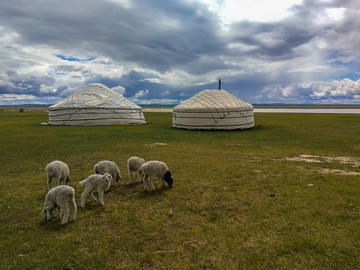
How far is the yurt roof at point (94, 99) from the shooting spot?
29.6m

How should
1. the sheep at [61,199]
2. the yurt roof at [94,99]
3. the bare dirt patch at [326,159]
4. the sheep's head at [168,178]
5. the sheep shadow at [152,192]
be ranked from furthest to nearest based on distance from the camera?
the yurt roof at [94,99] → the bare dirt patch at [326,159] → the sheep's head at [168,178] → the sheep shadow at [152,192] → the sheep at [61,199]

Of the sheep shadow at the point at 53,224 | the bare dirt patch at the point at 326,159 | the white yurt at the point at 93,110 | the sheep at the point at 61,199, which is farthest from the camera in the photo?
the white yurt at the point at 93,110

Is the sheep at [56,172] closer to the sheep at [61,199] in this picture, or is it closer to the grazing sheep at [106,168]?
the grazing sheep at [106,168]

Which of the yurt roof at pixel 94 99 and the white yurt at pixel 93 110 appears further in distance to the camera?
the yurt roof at pixel 94 99

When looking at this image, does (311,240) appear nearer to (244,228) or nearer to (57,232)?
(244,228)

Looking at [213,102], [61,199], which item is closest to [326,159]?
[61,199]

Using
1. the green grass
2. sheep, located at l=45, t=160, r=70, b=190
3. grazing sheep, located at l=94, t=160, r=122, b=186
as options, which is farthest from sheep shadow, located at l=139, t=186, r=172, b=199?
sheep, located at l=45, t=160, r=70, b=190

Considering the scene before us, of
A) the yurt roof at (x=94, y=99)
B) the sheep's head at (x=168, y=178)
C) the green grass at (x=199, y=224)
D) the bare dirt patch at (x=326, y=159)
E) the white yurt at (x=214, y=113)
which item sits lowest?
the green grass at (x=199, y=224)

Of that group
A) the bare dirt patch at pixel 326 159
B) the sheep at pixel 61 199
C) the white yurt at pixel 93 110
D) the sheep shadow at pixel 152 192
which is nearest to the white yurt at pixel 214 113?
the white yurt at pixel 93 110

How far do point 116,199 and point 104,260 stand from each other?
2.67 metres

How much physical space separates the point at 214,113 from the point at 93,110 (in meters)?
15.7

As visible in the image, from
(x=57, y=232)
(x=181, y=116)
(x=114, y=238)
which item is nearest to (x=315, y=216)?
(x=114, y=238)

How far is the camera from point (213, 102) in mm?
24391

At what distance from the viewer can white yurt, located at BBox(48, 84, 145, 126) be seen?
29.3 m
